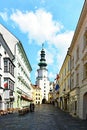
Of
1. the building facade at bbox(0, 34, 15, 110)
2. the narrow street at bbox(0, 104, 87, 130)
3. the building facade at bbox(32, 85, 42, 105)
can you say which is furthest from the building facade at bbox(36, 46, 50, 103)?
the narrow street at bbox(0, 104, 87, 130)

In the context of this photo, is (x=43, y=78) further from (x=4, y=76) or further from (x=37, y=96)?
(x=4, y=76)

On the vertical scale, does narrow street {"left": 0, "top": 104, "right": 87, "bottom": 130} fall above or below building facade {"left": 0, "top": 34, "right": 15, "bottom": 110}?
below

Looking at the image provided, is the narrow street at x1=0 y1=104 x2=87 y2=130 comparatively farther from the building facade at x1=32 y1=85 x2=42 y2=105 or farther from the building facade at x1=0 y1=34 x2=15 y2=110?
the building facade at x1=32 y1=85 x2=42 y2=105

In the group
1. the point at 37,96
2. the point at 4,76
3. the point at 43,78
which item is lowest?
the point at 37,96

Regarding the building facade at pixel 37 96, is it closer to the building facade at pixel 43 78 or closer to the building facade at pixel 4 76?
the building facade at pixel 43 78

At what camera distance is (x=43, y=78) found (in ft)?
607

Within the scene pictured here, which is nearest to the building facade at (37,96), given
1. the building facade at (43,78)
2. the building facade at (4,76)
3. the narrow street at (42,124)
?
the building facade at (43,78)

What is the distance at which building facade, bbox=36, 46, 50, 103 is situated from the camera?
589 feet

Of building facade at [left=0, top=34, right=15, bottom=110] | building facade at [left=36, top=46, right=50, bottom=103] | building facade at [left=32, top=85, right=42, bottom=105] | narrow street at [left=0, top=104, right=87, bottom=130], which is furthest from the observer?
building facade at [left=32, top=85, right=42, bottom=105]

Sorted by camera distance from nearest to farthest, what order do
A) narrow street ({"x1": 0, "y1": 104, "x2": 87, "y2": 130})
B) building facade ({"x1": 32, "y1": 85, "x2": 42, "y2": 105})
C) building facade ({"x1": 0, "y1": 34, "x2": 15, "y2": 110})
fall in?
narrow street ({"x1": 0, "y1": 104, "x2": 87, "y2": 130}), building facade ({"x1": 0, "y1": 34, "x2": 15, "y2": 110}), building facade ({"x1": 32, "y1": 85, "x2": 42, "y2": 105})

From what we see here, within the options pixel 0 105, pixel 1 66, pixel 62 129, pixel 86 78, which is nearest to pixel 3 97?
pixel 0 105

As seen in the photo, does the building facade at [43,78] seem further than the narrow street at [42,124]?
Yes

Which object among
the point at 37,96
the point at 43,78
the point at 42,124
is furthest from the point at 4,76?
the point at 37,96

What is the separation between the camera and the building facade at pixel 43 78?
17938 centimetres
